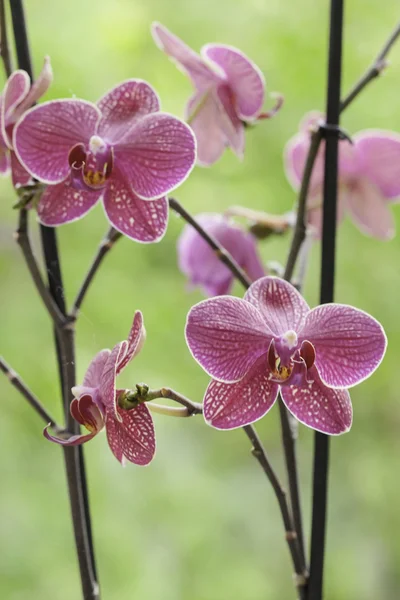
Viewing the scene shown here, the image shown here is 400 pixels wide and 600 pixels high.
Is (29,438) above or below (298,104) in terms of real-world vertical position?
below

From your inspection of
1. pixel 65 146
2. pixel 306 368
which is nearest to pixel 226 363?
pixel 306 368

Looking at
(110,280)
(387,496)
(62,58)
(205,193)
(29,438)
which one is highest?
(62,58)

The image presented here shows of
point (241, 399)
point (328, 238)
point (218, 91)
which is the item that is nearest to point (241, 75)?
point (218, 91)

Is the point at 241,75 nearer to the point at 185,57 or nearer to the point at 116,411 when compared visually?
the point at 185,57

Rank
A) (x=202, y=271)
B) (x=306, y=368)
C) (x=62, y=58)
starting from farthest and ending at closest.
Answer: (x=62, y=58), (x=202, y=271), (x=306, y=368)

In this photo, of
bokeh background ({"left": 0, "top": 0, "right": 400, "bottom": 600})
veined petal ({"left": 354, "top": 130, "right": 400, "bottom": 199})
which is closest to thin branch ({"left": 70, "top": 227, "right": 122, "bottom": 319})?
veined petal ({"left": 354, "top": 130, "right": 400, "bottom": 199})

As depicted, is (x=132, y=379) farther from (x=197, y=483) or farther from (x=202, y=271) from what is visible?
(x=202, y=271)

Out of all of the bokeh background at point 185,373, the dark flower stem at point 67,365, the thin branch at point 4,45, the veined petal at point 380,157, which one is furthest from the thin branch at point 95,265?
the bokeh background at point 185,373
